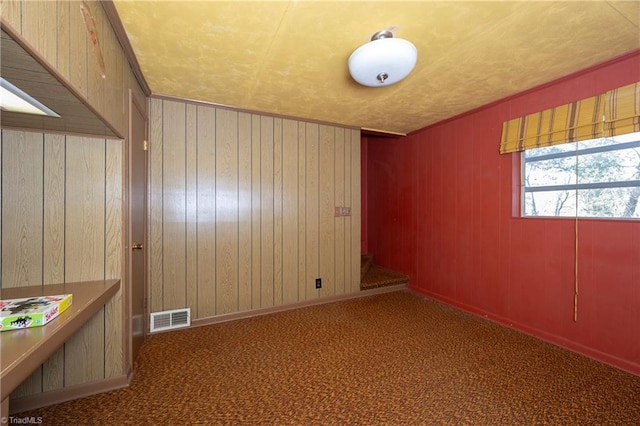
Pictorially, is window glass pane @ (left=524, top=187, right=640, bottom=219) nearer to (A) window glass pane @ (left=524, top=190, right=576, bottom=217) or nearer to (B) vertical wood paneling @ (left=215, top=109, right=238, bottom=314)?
(A) window glass pane @ (left=524, top=190, right=576, bottom=217)

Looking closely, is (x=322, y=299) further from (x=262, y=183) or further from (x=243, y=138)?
(x=243, y=138)

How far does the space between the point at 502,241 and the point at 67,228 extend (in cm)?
362

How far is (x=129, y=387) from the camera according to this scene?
1810mm

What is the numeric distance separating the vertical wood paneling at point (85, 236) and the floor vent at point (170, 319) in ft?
2.84

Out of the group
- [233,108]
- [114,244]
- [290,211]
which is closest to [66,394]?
[114,244]

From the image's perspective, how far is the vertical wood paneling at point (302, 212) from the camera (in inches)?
129

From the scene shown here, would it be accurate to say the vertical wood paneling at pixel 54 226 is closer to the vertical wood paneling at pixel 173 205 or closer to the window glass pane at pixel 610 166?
the vertical wood paneling at pixel 173 205

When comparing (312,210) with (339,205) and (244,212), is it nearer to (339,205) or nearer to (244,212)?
(339,205)

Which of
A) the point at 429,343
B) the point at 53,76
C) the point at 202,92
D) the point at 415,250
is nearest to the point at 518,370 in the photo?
the point at 429,343

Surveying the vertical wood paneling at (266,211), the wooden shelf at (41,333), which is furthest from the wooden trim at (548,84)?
the wooden shelf at (41,333)

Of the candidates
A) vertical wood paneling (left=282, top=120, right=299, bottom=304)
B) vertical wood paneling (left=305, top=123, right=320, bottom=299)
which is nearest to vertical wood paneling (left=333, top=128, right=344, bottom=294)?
vertical wood paneling (left=305, top=123, right=320, bottom=299)

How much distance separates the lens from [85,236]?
5.60 ft

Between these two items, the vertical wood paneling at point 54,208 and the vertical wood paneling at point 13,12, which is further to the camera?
the vertical wood paneling at point 54,208

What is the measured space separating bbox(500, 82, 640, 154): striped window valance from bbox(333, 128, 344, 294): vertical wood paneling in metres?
1.77
